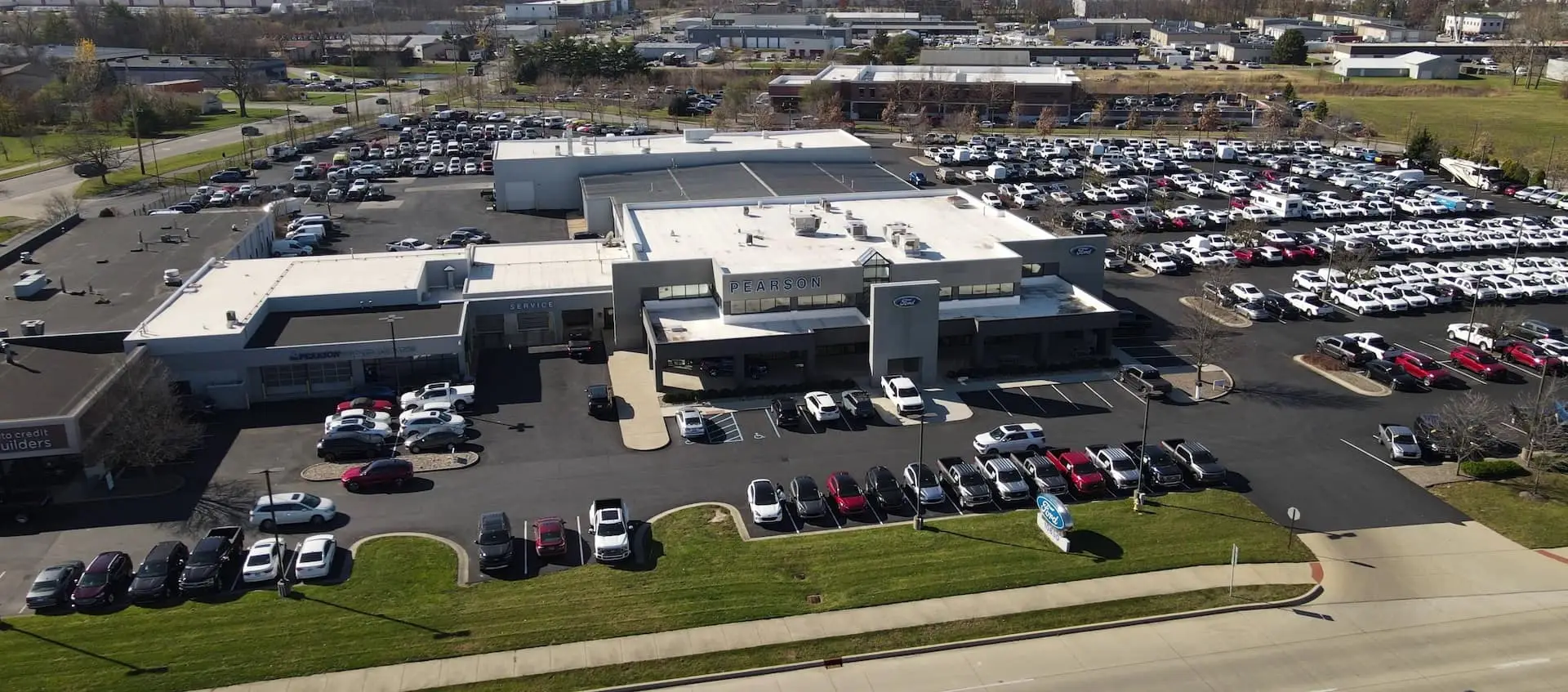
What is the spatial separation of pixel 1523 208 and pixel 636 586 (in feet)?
262

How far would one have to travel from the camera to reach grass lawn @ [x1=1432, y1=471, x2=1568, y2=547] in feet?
112

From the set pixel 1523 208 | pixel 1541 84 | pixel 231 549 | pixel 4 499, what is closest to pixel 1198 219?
pixel 1523 208

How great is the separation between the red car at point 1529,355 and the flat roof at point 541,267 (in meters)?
41.2

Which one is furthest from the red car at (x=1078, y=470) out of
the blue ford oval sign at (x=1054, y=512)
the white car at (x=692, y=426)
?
the white car at (x=692, y=426)

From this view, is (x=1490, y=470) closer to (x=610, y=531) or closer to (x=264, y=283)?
(x=610, y=531)

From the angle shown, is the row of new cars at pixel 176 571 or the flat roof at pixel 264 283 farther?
the flat roof at pixel 264 283

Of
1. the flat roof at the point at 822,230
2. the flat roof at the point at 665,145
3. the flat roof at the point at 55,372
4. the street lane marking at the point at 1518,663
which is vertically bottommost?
the street lane marking at the point at 1518,663

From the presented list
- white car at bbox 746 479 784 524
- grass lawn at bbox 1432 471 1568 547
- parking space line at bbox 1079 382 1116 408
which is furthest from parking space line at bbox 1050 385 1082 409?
white car at bbox 746 479 784 524

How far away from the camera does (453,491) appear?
37.5 meters

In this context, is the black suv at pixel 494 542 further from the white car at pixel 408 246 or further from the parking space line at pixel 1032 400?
A: the white car at pixel 408 246

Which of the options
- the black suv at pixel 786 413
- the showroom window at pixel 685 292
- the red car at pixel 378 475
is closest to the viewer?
the red car at pixel 378 475

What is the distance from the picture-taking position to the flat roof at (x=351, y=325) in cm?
4653

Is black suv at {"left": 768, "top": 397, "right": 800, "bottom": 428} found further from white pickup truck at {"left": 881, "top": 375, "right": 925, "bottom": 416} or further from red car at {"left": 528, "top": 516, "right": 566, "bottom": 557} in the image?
red car at {"left": 528, "top": 516, "right": 566, "bottom": 557}

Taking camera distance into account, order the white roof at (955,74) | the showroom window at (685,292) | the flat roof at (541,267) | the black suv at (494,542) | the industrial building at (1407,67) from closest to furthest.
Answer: the black suv at (494,542), the showroom window at (685,292), the flat roof at (541,267), the white roof at (955,74), the industrial building at (1407,67)
